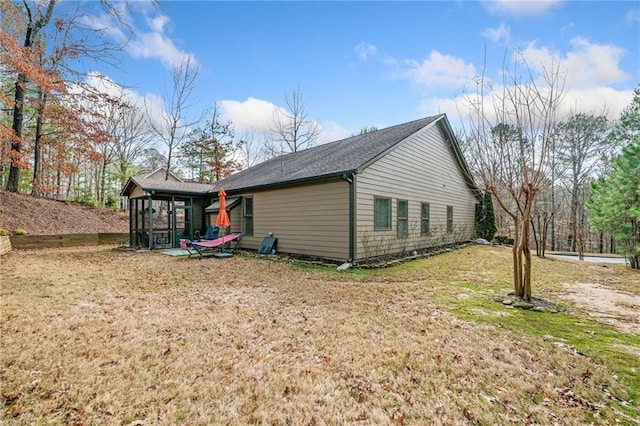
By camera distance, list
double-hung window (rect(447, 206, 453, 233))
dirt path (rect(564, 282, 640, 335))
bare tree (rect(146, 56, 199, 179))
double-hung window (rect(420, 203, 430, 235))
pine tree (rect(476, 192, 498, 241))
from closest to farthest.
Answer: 1. dirt path (rect(564, 282, 640, 335))
2. double-hung window (rect(420, 203, 430, 235))
3. double-hung window (rect(447, 206, 453, 233))
4. pine tree (rect(476, 192, 498, 241))
5. bare tree (rect(146, 56, 199, 179))

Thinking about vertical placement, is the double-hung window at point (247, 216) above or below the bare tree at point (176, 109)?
below

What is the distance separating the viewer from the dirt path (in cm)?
390

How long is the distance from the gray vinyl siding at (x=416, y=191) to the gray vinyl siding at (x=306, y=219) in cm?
53

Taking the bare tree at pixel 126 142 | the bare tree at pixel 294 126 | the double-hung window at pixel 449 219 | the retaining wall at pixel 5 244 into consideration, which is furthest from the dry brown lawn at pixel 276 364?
the bare tree at pixel 126 142

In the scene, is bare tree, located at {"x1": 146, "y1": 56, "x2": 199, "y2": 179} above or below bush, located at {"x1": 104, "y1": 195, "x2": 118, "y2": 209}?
above

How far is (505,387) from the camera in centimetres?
241

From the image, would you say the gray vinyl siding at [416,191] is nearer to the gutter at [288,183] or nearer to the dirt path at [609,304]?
the gutter at [288,183]

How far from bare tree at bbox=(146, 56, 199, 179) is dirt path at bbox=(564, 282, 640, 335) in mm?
23037

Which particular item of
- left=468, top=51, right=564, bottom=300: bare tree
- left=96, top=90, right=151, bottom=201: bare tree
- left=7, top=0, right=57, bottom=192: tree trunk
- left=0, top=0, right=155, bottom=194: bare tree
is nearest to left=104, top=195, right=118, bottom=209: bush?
left=96, top=90, right=151, bottom=201: bare tree

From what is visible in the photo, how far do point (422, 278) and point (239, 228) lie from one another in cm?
757

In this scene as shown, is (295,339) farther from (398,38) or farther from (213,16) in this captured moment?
(213,16)

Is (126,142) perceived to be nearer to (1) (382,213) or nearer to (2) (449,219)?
(1) (382,213)

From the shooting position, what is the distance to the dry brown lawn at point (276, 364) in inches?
82.6

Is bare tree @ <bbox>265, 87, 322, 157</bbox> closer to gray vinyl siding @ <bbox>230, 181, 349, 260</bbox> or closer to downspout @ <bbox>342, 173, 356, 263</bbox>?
gray vinyl siding @ <bbox>230, 181, 349, 260</bbox>
